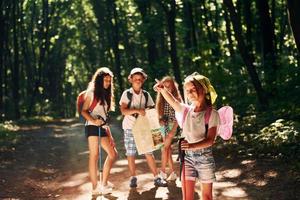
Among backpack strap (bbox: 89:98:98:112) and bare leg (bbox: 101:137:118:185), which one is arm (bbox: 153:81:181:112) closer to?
backpack strap (bbox: 89:98:98:112)

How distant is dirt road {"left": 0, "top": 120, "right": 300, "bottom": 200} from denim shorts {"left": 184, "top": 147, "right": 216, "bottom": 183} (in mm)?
2512

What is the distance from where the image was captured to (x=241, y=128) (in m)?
13.9

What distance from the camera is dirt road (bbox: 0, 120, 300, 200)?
8.19 metres

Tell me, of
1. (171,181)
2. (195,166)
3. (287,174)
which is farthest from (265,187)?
(195,166)

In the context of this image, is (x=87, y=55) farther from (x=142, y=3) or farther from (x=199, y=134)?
(x=199, y=134)

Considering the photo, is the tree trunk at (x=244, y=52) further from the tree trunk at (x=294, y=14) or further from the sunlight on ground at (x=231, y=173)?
the sunlight on ground at (x=231, y=173)

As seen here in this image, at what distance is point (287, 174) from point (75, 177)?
4713 mm

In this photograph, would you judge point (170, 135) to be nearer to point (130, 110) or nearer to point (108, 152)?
point (130, 110)

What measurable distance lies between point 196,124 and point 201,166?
49 centimetres

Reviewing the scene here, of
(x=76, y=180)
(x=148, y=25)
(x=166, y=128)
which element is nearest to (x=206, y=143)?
(x=166, y=128)

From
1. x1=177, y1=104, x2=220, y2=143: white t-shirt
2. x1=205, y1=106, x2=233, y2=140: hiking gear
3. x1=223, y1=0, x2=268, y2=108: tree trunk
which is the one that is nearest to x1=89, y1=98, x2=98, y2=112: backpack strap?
x1=177, y1=104, x2=220, y2=143: white t-shirt

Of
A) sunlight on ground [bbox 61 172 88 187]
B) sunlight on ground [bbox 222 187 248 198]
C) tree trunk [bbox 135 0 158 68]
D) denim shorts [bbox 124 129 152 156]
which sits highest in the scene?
tree trunk [bbox 135 0 158 68]

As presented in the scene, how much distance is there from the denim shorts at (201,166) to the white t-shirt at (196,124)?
165 millimetres

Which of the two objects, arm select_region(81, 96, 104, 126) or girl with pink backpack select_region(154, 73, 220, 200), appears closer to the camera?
girl with pink backpack select_region(154, 73, 220, 200)
